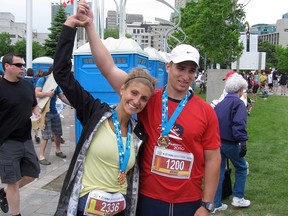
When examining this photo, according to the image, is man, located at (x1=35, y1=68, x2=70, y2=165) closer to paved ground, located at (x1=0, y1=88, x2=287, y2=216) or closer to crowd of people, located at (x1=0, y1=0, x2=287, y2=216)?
paved ground, located at (x1=0, y1=88, x2=287, y2=216)

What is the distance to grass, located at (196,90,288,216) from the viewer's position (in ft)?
18.2

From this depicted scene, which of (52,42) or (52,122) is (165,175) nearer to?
(52,122)

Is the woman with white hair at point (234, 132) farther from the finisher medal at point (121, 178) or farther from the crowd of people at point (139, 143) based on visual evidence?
the finisher medal at point (121, 178)

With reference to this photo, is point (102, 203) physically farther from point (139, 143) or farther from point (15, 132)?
point (15, 132)

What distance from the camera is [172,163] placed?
2.54 metres

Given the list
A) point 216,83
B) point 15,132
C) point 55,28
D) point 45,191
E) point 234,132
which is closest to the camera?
point 15,132

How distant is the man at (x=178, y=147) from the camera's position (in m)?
2.52

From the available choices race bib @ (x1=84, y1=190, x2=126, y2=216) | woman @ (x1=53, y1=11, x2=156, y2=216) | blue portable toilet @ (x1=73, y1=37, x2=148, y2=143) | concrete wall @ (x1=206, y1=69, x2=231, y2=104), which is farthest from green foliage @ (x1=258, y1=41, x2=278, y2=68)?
race bib @ (x1=84, y1=190, x2=126, y2=216)

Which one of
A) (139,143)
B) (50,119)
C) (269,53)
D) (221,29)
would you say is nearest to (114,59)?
(50,119)

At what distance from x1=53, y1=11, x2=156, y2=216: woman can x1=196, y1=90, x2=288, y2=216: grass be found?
3.28 metres

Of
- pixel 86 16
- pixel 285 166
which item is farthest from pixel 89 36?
pixel 285 166

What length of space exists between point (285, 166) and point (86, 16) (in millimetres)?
6451

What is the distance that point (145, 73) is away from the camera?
2621 millimetres

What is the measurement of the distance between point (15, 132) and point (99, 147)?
7.40 ft
